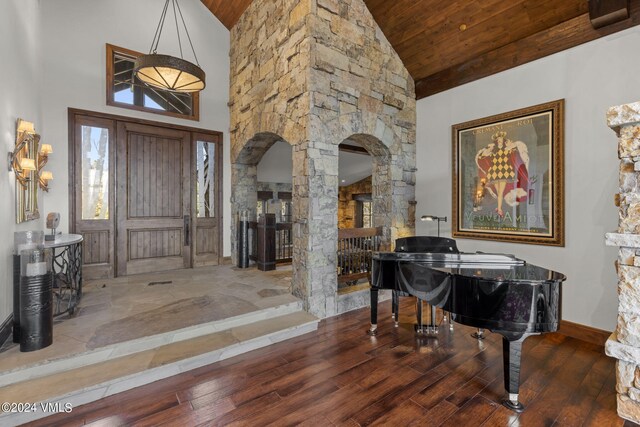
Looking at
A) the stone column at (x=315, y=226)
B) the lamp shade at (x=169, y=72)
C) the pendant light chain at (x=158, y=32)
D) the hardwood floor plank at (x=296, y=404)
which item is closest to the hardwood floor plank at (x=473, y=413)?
the hardwood floor plank at (x=296, y=404)

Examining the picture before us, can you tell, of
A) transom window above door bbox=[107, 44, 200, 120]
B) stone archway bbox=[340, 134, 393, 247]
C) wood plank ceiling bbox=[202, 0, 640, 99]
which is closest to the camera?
wood plank ceiling bbox=[202, 0, 640, 99]

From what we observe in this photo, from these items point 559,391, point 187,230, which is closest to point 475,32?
point 559,391

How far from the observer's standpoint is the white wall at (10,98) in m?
2.60

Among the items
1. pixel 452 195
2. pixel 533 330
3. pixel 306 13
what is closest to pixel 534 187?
pixel 452 195

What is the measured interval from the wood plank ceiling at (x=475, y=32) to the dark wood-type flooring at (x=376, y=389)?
347cm

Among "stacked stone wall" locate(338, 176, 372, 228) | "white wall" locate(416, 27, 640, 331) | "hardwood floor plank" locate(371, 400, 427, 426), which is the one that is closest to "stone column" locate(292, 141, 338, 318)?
"hardwood floor plank" locate(371, 400, 427, 426)

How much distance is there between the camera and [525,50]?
3.71 meters

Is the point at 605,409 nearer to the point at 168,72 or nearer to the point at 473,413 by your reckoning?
the point at 473,413

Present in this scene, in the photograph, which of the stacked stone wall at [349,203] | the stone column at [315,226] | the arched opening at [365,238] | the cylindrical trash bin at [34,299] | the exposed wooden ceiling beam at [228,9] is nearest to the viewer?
the cylindrical trash bin at [34,299]

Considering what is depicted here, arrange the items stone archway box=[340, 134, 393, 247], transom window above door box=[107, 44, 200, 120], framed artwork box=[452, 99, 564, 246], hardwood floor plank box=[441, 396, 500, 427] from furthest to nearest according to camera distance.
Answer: transom window above door box=[107, 44, 200, 120]
stone archway box=[340, 134, 393, 247]
framed artwork box=[452, 99, 564, 246]
hardwood floor plank box=[441, 396, 500, 427]

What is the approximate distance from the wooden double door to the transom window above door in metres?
0.29

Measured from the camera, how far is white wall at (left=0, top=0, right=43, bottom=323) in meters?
2.60

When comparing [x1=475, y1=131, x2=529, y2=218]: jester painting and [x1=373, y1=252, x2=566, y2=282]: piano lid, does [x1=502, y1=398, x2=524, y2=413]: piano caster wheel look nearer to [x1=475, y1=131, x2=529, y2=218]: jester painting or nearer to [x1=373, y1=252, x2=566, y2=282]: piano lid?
[x1=373, y1=252, x2=566, y2=282]: piano lid

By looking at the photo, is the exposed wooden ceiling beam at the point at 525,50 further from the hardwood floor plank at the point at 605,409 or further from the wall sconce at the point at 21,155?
the wall sconce at the point at 21,155
